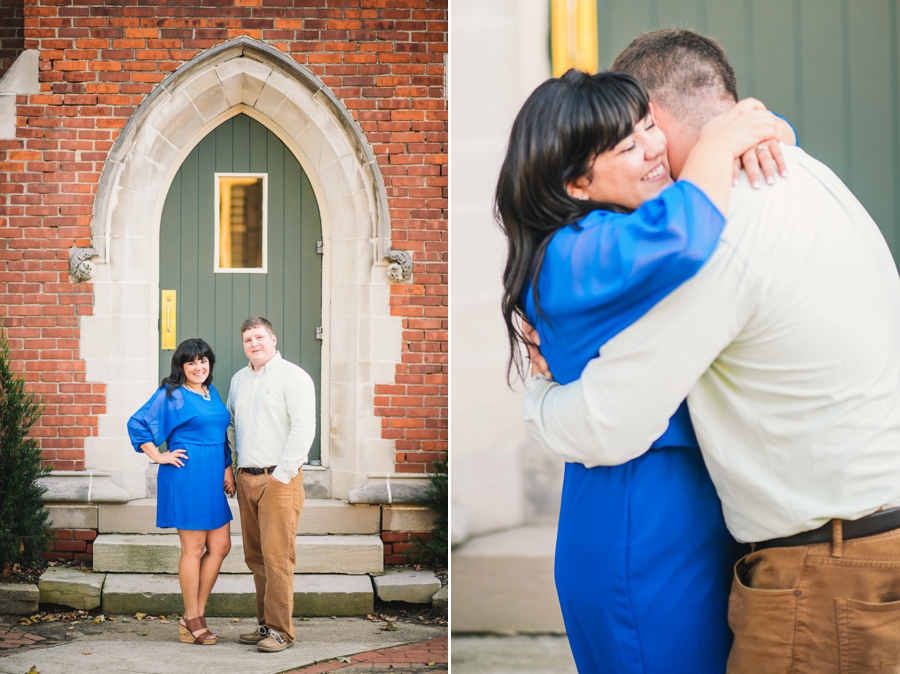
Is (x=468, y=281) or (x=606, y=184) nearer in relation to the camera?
(x=606, y=184)

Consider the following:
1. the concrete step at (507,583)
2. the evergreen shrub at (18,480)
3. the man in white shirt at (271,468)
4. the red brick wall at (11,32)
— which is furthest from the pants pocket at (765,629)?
the red brick wall at (11,32)

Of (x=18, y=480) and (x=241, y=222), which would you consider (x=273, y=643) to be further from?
(x=241, y=222)

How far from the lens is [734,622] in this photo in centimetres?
111

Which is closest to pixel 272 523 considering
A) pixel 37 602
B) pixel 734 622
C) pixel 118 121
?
pixel 37 602

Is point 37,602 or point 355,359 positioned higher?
point 355,359

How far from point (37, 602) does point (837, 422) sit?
418 cm

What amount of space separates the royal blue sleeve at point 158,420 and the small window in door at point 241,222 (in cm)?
95

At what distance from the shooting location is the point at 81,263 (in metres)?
4.24

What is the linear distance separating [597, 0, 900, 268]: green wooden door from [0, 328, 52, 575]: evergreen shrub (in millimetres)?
3435

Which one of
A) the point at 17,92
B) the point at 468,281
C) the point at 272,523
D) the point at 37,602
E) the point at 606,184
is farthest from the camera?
the point at 17,92

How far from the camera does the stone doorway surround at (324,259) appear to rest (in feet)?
14.1

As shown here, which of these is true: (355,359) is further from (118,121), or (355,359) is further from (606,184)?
(606,184)

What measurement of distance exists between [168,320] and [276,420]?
47.3 inches

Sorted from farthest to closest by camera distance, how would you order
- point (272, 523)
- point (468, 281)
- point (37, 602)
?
point (37, 602) → point (272, 523) → point (468, 281)
